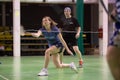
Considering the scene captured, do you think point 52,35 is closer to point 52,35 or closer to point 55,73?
point 52,35

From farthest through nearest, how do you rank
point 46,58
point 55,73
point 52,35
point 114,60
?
point 55,73
point 52,35
point 46,58
point 114,60

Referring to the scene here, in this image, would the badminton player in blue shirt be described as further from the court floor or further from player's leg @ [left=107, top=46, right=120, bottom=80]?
player's leg @ [left=107, top=46, right=120, bottom=80]

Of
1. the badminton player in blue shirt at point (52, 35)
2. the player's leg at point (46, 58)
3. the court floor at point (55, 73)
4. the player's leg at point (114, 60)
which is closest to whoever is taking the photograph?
the player's leg at point (114, 60)

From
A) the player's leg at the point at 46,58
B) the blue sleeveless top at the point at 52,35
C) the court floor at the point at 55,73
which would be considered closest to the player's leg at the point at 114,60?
the court floor at the point at 55,73

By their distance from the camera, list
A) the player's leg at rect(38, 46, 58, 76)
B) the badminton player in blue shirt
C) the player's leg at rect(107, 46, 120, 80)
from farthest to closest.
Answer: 1. the badminton player in blue shirt
2. the player's leg at rect(38, 46, 58, 76)
3. the player's leg at rect(107, 46, 120, 80)

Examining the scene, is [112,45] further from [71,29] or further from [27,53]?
[27,53]

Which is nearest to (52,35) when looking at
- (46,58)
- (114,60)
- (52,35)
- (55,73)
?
(52,35)

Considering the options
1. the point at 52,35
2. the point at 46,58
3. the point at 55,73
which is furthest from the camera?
the point at 55,73

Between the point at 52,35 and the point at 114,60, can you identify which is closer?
the point at 114,60

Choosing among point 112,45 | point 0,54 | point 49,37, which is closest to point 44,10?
point 0,54

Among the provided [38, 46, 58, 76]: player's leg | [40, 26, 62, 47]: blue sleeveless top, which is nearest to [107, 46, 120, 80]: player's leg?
[38, 46, 58, 76]: player's leg

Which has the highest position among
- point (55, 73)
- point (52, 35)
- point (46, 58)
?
point (52, 35)

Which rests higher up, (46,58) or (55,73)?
(46,58)

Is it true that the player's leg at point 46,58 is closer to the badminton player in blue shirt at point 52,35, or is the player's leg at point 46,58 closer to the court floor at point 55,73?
the badminton player in blue shirt at point 52,35
